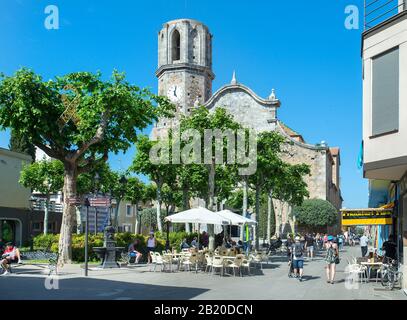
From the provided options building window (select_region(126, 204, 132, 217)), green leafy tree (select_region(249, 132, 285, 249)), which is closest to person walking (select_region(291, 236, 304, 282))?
green leafy tree (select_region(249, 132, 285, 249))

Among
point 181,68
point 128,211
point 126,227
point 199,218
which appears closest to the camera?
point 199,218

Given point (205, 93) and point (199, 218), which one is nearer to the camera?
point (199, 218)

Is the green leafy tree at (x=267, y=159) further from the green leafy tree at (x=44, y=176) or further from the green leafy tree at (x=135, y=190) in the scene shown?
the green leafy tree at (x=135, y=190)

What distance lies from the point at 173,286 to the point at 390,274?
6.79 meters

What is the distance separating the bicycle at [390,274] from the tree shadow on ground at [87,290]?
5838mm

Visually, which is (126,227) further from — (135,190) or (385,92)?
(385,92)

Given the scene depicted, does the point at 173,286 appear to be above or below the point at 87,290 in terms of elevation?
below

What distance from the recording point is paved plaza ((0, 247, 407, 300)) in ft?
46.2

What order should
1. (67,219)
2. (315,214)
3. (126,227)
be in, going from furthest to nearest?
(126,227) → (315,214) → (67,219)

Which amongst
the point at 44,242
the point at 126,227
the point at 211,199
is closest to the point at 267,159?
the point at 211,199

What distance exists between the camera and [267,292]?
15305mm

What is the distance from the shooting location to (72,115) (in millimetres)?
23297

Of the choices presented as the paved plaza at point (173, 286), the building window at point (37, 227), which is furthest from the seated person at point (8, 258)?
the building window at point (37, 227)

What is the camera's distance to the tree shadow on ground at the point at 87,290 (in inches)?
533
